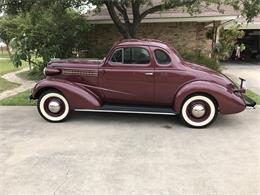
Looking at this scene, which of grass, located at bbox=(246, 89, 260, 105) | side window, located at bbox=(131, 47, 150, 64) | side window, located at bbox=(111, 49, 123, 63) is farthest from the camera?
grass, located at bbox=(246, 89, 260, 105)

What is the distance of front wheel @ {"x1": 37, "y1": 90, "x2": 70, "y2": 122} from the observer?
26.0ft

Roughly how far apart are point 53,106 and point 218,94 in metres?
3.56

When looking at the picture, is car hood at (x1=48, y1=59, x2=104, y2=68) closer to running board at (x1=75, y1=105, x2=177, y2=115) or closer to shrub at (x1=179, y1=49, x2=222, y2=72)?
running board at (x1=75, y1=105, x2=177, y2=115)

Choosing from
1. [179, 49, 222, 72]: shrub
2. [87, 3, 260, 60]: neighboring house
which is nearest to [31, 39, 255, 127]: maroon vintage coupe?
[179, 49, 222, 72]: shrub

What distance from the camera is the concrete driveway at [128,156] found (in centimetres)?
468

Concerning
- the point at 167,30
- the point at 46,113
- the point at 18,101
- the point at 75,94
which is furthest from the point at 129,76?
the point at 167,30

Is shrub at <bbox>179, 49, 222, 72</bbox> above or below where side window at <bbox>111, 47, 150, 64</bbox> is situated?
below

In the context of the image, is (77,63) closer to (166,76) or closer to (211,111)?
(166,76)

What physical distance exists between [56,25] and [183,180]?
11724 mm

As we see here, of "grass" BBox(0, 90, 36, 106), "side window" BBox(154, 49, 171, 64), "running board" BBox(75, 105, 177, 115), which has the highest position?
"side window" BBox(154, 49, 171, 64)

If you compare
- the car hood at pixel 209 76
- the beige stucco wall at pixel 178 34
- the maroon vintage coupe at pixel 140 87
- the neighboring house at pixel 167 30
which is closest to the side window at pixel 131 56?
the maroon vintage coupe at pixel 140 87

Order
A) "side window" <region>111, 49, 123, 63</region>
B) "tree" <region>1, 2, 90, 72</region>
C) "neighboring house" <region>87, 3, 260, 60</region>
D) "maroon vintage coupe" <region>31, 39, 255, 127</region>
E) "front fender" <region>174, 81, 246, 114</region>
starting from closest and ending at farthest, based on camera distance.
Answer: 1. "front fender" <region>174, 81, 246, 114</region>
2. "maroon vintage coupe" <region>31, 39, 255, 127</region>
3. "side window" <region>111, 49, 123, 63</region>
4. "tree" <region>1, 2, 90, 72</region>
5. "neighboring house" <region>87, 3, 260, 60</region>

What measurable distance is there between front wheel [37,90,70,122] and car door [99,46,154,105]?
3.08 feet

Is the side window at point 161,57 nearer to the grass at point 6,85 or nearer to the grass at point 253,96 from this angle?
the grass at point 253,96
